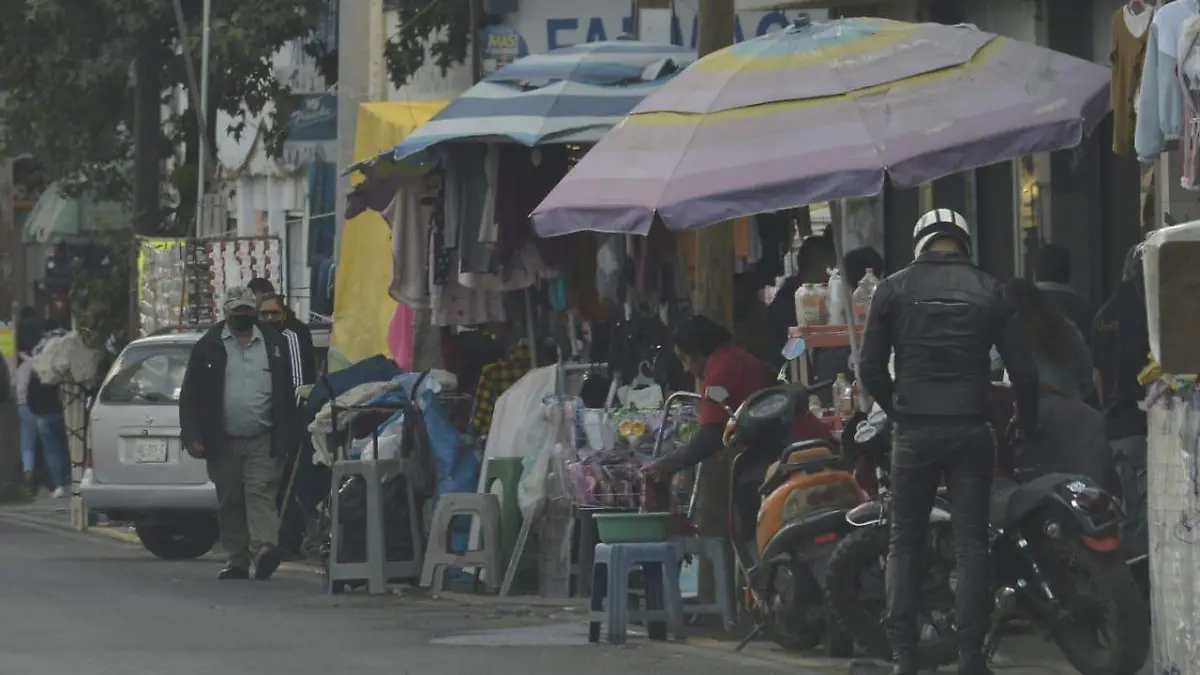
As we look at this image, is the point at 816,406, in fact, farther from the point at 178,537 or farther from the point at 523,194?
the point at 178,537

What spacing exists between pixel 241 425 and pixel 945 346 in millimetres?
8119

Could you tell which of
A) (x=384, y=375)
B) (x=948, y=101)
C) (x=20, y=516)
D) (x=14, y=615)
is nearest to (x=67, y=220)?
(x=20, y=516)

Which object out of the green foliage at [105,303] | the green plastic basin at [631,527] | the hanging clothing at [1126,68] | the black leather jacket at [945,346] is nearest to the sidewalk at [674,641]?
the green plastic basin at [631,527]

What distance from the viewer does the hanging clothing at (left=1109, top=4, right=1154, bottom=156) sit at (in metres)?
12.6

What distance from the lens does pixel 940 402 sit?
1120cm

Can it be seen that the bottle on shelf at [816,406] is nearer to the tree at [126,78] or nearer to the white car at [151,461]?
the white car at [151,461]

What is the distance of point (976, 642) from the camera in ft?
36.2

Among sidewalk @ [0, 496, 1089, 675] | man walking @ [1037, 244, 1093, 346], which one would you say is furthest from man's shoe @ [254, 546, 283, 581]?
man walking @ [1037, 244, 1093, 346]

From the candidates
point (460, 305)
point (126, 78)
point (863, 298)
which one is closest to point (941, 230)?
point (863, 298)

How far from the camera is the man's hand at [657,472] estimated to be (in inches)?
546

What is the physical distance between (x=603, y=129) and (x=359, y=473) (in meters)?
2.45

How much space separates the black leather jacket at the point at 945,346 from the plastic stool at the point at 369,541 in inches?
236

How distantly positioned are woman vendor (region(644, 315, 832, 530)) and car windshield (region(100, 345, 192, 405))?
7503 mm

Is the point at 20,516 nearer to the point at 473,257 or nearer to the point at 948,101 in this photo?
the point at 473,257
